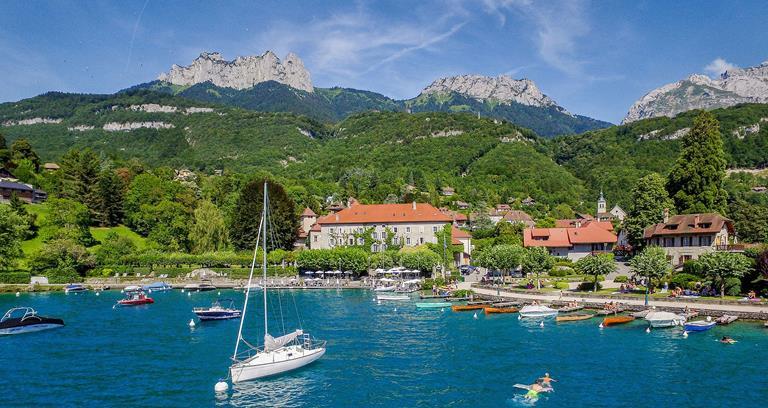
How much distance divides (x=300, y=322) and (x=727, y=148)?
17340 centimetres

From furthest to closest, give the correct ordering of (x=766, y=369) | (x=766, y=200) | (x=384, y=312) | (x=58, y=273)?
(x=766, y=200) → (x=58, y=273) → (x=384, y=312) → (x=766, y=369)

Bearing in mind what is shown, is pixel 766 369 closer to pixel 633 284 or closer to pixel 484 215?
pixel 633 284

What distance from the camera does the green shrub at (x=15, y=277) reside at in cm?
7944

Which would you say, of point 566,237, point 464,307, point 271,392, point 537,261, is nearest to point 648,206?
point 566,237

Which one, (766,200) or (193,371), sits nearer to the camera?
(193,371)

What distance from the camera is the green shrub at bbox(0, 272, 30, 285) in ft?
261

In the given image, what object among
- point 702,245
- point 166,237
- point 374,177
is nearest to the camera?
point 702,245

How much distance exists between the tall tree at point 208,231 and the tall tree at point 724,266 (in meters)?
74.5

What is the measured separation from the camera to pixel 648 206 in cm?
7244

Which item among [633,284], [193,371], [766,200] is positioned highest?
[766,200]

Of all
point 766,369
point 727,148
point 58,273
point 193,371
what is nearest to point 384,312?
point 193,371

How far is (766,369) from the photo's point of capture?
3250 cm

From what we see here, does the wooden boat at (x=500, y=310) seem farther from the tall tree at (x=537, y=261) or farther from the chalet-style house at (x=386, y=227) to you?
the chalet-style house at (x=386, y=227)

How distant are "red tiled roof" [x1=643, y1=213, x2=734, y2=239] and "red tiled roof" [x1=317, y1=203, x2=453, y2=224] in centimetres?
3260
